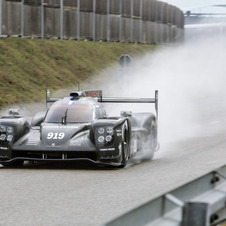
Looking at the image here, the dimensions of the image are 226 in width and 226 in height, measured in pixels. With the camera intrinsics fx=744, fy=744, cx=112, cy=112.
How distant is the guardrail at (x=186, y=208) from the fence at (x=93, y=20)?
24232mm

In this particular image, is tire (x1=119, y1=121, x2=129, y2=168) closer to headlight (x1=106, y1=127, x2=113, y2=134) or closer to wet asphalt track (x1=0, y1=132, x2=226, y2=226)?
wet asphalt track (x1=0, y1=132, x2=226, y2=226)

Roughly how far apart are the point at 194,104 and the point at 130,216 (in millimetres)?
29937

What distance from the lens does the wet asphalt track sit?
780 cm

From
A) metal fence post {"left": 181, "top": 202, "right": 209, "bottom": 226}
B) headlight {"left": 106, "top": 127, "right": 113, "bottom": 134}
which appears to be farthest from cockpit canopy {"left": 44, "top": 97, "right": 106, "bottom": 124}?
metal fence post {"left": 181, "top": 202, "right": 209, "bottom": 226}

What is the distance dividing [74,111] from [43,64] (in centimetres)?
1829

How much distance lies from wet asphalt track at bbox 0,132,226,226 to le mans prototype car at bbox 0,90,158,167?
0.74 feet

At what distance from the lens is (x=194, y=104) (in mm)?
34094

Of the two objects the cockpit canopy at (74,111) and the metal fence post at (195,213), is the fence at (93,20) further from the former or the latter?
the metal fence post at (195,213)

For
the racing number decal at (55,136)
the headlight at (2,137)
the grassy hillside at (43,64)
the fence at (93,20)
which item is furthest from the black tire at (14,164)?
the fence at (93,20)

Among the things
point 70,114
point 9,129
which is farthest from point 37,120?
point 9,129

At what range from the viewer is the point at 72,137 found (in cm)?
1203

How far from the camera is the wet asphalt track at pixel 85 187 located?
25.6 ft

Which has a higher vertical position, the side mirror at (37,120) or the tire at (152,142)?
the side mirror at (37,120)

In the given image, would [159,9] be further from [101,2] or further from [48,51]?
[48,51]
